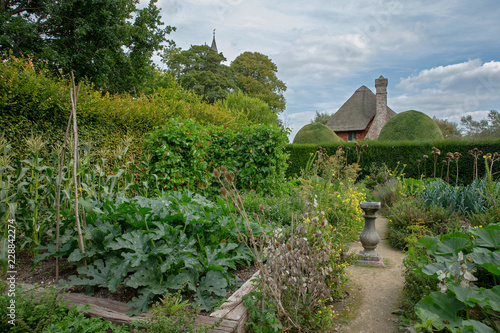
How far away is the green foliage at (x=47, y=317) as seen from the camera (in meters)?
1.94

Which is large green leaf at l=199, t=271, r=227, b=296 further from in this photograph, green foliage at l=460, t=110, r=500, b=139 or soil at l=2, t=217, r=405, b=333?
green foliage at l=460, t=110, r=500, b=139

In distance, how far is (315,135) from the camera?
53.8ft

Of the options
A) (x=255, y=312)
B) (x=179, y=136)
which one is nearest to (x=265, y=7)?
(x=179, y=136)

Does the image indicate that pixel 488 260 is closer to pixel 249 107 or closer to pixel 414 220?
pixel 414 220

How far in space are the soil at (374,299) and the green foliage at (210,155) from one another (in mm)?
3121

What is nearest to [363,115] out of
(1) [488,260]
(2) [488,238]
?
(2) [488,238]

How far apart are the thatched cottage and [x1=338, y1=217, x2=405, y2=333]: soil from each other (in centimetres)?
2146

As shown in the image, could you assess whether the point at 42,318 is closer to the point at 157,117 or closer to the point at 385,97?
the point at 157,117

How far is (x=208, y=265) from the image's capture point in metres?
2.55

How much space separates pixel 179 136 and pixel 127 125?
1068 mm

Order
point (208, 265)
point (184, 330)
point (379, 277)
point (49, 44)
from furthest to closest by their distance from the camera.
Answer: point (49, 44) < point (379, 277) < point (208, 265) < point (184, 330)

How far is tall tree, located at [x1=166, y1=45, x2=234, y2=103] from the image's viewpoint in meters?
23.7

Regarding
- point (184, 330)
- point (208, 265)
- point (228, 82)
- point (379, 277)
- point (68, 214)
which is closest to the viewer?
point (184, 330)

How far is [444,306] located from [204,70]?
83.4ft
